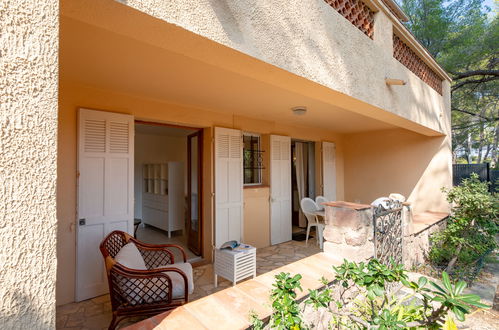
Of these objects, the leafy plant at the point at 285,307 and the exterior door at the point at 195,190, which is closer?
the leafy plant at the point at 285,307

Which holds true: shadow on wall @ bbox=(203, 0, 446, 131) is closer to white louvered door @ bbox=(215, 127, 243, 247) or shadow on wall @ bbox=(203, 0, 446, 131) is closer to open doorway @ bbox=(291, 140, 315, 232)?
white louvered door @ bbox=(215, 127, 243, 247)

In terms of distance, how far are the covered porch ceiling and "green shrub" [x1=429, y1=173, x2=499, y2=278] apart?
241cm

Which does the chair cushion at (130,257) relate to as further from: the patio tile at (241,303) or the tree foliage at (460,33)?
the tree foliage at (460,33)

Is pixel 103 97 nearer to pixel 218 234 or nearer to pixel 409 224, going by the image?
pixel 218 234

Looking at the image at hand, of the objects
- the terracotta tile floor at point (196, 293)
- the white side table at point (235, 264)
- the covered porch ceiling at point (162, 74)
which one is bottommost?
the terracotta tile floor at point (196, 293)

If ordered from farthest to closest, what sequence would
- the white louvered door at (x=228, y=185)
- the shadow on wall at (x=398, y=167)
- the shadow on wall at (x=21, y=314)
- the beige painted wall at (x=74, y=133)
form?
1. the shadow on wall at (x=398, y=167)
2. the white louvered door at (x=228, y=185)
3. the beige painted wall at (x=74, y=133)
4. the shadow on wall at (x=21, y=314)

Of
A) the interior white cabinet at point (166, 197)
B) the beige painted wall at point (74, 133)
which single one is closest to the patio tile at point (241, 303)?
the beige painted wall at point (74, 133)

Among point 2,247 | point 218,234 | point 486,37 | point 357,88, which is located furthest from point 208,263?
point 486,37

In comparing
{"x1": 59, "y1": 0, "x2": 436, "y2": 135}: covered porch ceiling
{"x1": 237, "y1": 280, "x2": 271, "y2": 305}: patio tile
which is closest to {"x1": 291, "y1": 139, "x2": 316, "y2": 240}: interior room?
{"x1": 59, "y1": 0, "x2": 436, "y2": 135}: covered porch ceiling

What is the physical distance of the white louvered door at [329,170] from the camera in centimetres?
638

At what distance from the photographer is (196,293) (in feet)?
10.6

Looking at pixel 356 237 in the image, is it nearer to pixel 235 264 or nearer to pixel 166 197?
pixel 235 264

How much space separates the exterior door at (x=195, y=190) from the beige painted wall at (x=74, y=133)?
0.39 feet

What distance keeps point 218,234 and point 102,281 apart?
5.70ft
